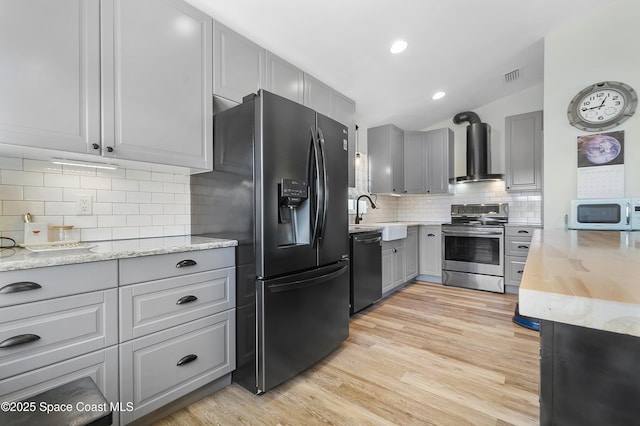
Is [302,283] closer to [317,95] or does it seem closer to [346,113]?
[317,95]

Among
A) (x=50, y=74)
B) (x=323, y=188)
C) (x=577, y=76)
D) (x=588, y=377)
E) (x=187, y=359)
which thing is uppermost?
(x=577, y=76)

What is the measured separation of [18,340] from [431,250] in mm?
4358

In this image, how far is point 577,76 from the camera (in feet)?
8.89

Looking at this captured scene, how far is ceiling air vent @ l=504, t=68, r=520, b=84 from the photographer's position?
3570mm

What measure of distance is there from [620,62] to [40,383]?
4.51m

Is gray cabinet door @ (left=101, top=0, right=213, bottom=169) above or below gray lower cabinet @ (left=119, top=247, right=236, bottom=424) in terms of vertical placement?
above

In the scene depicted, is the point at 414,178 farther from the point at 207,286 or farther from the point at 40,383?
the point at 40,383

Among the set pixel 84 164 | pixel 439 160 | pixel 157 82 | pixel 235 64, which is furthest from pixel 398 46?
pixel 84 164

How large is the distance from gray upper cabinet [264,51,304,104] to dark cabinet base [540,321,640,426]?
2.33 m

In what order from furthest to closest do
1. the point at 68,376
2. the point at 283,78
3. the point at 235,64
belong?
the point at 283,78 → the point at 235,64 → the point at 68,376

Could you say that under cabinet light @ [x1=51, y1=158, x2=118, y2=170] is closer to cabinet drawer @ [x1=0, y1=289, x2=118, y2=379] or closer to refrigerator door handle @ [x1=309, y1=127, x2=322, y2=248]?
cabinet drawer @ [x1=0, y1=289, x2=118, y2=379]

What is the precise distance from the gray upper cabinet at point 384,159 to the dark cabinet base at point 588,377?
3773 millimetres

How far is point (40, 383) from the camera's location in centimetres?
111

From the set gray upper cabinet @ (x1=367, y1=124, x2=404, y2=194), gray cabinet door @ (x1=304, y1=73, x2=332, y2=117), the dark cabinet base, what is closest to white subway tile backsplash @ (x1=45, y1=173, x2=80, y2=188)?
gray cabinet door @ (x1=304, y1=73, x2=332, y2=117)
